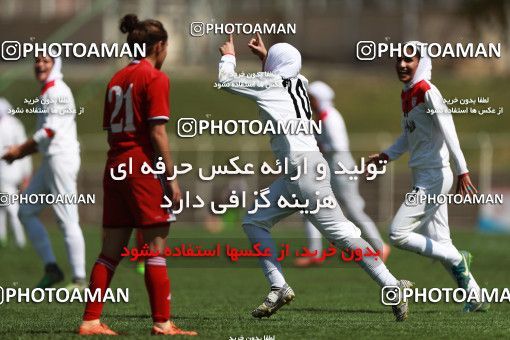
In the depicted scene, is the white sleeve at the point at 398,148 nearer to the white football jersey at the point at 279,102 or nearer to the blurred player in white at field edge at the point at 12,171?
the white football jersey at the point at 279,102

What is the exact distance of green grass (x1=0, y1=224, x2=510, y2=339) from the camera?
9.11m

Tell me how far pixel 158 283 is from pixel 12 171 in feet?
47.0

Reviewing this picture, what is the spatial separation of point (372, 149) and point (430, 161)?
90.4ft

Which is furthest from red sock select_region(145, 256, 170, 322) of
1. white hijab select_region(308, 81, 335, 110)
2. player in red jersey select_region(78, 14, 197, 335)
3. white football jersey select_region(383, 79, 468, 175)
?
white hijab select_region(308, 81, 335, 110)

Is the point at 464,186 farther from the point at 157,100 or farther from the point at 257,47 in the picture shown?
the point at 157,100

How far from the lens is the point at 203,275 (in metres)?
16.6

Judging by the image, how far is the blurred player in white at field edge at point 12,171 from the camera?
69.5 ft

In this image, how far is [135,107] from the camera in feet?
28.1

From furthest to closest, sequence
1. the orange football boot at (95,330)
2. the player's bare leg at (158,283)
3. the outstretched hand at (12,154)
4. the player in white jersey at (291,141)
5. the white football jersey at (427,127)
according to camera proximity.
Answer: the outstretched hand at (12,154) < the white football jersey at (427,127) < the player in white jersey at (291,141) < the orange football boot at (95,330) < the player's bare leg at (158,283)

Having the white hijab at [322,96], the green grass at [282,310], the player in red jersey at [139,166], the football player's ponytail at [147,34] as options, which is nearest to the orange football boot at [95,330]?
the player in red jersey at [139,166]

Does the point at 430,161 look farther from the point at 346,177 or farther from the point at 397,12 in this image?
the point at 397,12

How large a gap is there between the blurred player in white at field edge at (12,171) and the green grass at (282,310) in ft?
11.0

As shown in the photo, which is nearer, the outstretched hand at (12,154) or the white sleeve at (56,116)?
the outstretched hand at (12,154)

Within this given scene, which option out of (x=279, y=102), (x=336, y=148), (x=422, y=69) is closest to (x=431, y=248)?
(x=422, y=69)
